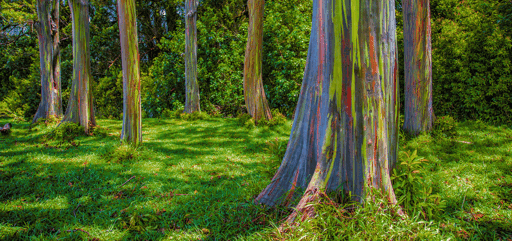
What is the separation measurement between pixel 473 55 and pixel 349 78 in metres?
8.24

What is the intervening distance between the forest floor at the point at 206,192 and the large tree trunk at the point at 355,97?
1.07ft

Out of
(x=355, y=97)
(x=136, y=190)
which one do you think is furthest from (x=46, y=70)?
(x=355, y=97)

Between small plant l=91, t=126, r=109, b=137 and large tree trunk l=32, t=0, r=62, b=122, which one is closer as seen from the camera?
small plant l=91, t=126, r=109, b=137

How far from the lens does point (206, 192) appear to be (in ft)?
14.4

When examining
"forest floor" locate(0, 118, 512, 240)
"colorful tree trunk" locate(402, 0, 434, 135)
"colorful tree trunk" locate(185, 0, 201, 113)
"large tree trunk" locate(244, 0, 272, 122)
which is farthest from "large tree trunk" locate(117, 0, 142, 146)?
"colorful tree trunk" locate(402, 0, 434, 135)

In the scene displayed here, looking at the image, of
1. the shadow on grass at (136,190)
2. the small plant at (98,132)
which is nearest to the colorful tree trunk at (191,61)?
the small plant at (98,132)

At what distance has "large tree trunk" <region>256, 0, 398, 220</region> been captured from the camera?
2826mm

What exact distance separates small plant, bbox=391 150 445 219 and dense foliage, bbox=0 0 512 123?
24.2 ft

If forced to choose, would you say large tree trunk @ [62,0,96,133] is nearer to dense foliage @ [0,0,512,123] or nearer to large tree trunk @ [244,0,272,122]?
large tree trunk @ [244,0,272,122]

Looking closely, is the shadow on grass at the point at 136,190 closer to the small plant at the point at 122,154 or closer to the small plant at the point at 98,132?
the small plant at the point at 122,154

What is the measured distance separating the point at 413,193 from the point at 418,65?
5076 millimetres

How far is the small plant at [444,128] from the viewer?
6.96 meters

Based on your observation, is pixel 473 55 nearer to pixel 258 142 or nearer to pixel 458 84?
pixel 458 84

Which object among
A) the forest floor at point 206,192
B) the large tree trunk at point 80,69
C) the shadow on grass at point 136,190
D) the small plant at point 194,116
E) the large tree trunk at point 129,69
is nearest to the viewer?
the forest floor at point 206,192
